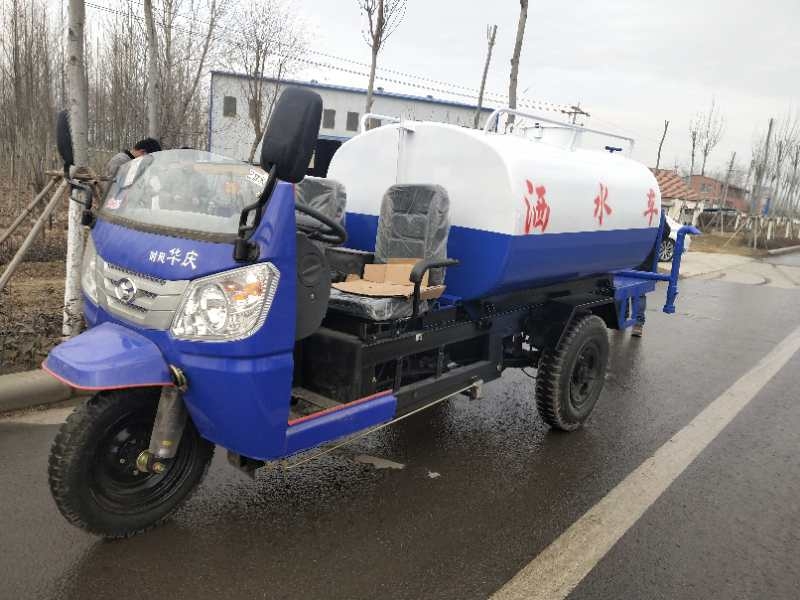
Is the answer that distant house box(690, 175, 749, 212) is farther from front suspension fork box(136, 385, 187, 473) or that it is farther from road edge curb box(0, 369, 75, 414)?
front suspension fork box(136, 385, 187, 473)

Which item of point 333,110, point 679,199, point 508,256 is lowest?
point 508,256

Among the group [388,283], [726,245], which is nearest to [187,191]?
[388,283]

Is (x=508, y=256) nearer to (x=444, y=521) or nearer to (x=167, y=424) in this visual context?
(x=444, y=521)

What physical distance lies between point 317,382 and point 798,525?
291cm

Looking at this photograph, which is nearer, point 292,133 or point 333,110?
point 292,133

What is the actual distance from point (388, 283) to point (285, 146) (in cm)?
158

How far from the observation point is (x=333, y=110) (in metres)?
39.9

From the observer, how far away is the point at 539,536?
3.28 metres

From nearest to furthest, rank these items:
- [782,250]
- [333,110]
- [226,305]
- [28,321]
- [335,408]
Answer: [226,305], [335,408], [28,321], [782,250], [333,110]

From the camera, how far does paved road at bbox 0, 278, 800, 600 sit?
277cm

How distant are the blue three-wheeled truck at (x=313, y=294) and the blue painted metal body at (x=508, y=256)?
14mm

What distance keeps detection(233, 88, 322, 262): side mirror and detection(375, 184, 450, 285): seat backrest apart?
1.46 meters

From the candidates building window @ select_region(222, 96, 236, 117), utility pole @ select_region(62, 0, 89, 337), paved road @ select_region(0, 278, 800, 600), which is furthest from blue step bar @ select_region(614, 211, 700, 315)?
building window @ select_region(222, 96, 236, 117)


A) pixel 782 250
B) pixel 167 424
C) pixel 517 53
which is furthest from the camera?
pixel 782 250
